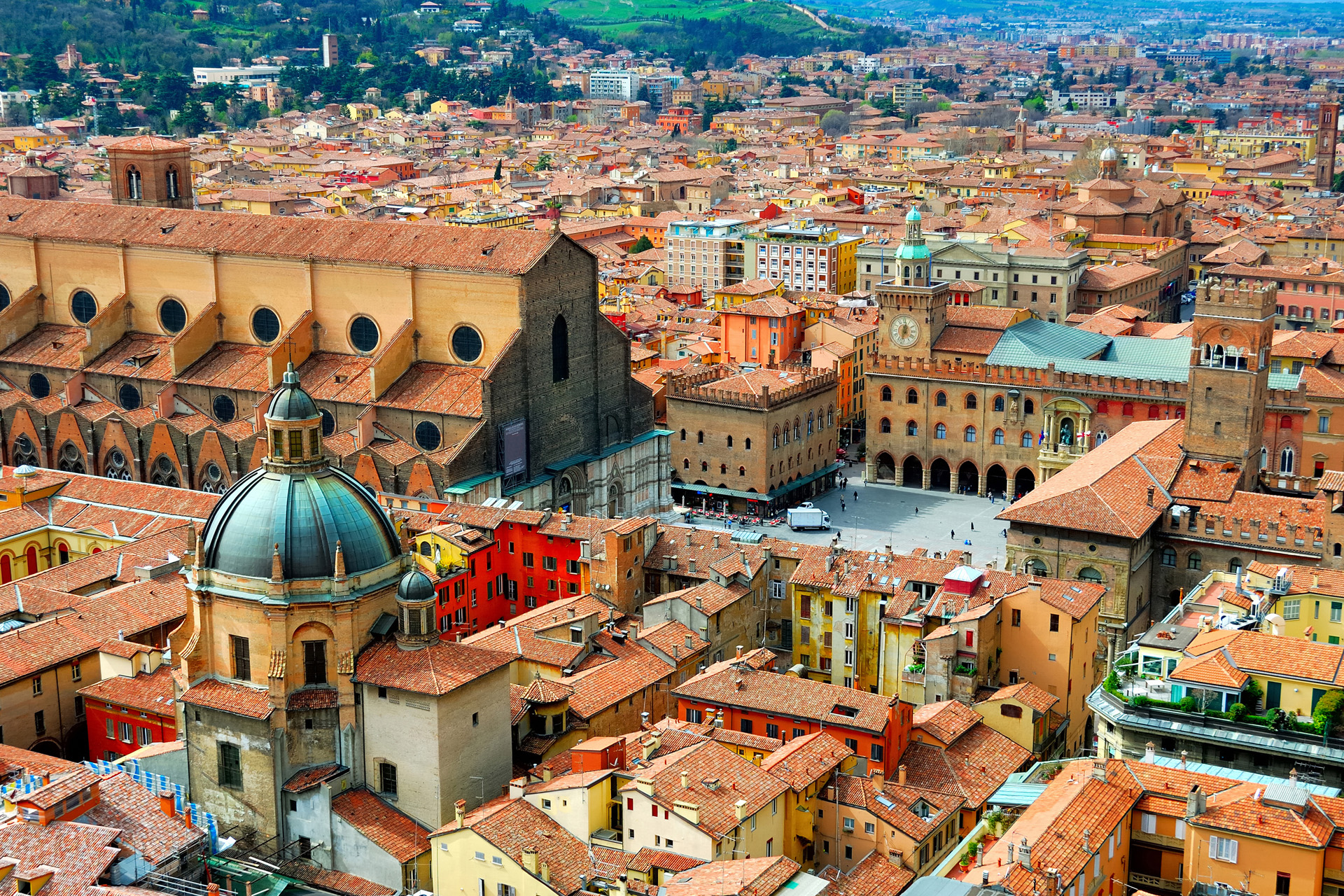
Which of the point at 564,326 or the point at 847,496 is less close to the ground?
the point at 564,326

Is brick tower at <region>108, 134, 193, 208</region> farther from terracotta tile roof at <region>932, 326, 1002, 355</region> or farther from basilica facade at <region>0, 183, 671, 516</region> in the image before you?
terracotta tile roof at <region>932, 326, 1002, 355</region>

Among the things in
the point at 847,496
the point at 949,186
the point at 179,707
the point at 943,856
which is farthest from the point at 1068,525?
the point at 949,186

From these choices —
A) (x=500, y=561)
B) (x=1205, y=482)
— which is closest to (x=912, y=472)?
(x=1205, y=482)

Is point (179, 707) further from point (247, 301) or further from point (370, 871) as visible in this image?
point (247, 301)

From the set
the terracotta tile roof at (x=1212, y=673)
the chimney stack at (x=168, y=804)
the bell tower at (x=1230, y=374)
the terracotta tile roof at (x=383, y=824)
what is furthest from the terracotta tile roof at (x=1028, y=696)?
the chimney stack at (x=168, y=804)

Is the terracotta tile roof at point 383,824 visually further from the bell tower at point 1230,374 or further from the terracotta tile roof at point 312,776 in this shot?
the bell tower at point 1230,374
